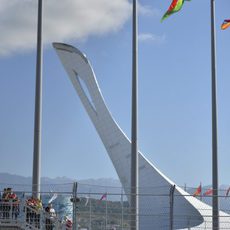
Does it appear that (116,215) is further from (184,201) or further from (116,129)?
(116,129)

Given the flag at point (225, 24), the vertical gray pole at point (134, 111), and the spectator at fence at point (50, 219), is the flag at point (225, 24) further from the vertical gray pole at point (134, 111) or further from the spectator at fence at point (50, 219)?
the spectator at fence at point (50, 219)

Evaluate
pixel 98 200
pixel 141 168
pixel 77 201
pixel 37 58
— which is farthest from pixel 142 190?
pixel 77 201

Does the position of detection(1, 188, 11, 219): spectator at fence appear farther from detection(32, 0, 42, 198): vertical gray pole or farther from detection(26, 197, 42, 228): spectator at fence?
detection(32, 0, 42, 198): vertical gray pole

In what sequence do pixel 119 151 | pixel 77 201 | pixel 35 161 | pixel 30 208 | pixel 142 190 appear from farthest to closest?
pixel 119 151 < pixel 142 190 < pixel 35 161 < pixel 30 208 < pixel 77 201

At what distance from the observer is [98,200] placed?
15.1 metres

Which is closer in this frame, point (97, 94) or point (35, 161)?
point (35, 161)

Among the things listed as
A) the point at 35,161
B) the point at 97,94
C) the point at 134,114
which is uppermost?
the point at 97,94

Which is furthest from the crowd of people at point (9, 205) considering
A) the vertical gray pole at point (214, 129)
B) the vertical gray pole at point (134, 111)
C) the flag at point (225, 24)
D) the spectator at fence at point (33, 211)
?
the flag at point (225, 24)

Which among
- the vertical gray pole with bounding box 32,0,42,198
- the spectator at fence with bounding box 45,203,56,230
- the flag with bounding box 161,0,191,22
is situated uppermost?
the flag with bounding box 161,0,191,22

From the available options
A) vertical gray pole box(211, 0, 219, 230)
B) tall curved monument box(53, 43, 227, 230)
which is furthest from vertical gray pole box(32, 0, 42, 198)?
tall curved monument box(53, 43, 227, 230)

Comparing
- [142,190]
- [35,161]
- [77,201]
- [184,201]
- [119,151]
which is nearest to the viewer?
[77,201]

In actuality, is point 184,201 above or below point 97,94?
below

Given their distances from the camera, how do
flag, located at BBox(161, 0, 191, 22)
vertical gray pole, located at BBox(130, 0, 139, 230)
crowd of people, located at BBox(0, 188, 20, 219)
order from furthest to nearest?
flag, located at BBox(161, 0, 191, 22), vertical gray pole, located at BBox(130, 0, 139, 230), crowd of people, located at BBox(0, 188, 20, 219)

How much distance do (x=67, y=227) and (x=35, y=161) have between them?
3436mm
